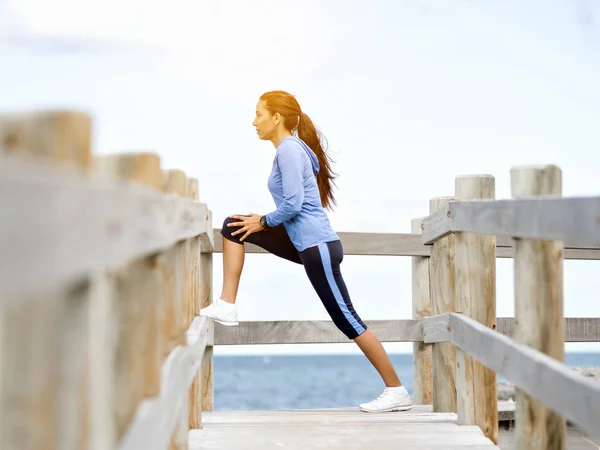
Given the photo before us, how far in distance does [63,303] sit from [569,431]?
5.95 meters

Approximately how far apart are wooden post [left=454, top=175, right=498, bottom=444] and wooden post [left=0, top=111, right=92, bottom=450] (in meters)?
2.86

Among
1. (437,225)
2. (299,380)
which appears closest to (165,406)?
(437,225)

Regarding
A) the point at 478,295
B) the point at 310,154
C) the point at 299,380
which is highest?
the point at 310,154

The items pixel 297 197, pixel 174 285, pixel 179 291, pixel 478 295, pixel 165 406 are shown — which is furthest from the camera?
pixel 297 197

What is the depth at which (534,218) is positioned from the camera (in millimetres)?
2848

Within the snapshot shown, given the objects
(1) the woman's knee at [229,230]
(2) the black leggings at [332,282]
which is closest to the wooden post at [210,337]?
(1) the woman's knee at [229,230]

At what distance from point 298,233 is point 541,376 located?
2410 mm

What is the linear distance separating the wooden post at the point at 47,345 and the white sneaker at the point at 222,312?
368 centimetres

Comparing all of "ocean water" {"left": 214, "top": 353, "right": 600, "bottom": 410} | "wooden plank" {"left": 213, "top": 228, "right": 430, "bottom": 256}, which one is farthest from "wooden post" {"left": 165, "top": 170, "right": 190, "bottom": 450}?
"ocean water" {"left": 214, "top": 353, "right": 600, "bottom": 410}

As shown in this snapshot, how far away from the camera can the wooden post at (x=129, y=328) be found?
1.64 meters

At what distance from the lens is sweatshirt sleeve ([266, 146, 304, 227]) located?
4930mm

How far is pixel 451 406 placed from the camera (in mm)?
4879

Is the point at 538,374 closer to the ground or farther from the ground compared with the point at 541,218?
closer to the ground

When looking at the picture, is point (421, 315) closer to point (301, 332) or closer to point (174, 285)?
point (301, 332)
